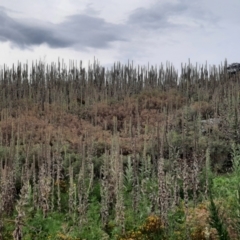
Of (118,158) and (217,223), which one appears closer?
(217,223)

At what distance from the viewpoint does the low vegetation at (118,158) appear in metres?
10.3

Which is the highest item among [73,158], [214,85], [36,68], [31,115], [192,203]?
[36,68]

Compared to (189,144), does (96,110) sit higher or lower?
higher

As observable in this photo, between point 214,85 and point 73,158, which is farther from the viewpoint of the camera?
point 214,85

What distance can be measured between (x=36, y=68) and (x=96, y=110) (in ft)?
65.6

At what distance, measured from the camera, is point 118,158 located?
13312 millimetres

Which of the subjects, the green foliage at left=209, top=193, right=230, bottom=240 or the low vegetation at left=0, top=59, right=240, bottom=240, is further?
the low vegetation at left=0, top=59, right=240, bottom=240

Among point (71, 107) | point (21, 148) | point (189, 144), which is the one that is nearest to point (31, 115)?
point (71, 107)

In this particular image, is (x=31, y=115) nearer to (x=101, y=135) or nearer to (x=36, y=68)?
(x=101, y=135)

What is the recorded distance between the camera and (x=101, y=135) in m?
24.5

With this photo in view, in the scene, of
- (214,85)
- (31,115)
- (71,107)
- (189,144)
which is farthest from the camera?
(214,85)

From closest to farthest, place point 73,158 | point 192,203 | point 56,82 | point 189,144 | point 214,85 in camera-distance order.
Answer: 1. point 192,203
2. point 73,158
3. point 189,144
4. point 214,85
5. point 56,82

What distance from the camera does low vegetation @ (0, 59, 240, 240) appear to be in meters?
10.3

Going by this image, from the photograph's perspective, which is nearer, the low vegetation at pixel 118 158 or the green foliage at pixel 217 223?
the green foliage at pixel 217 223
